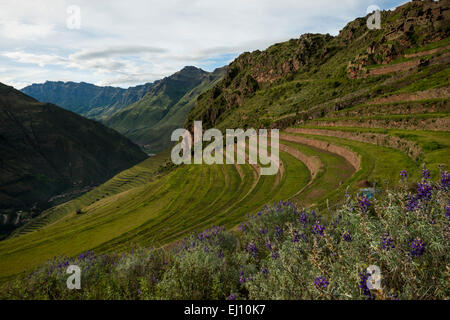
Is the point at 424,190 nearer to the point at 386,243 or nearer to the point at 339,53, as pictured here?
the point at 386,243

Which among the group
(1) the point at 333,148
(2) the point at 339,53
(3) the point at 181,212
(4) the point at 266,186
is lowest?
(3) the point at 181,212

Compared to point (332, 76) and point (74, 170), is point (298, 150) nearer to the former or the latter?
point (332, 76)

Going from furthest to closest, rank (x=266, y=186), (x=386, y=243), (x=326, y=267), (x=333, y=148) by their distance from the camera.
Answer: (x=333, y=148), (x=266, y=186), (x=326, y=267), (x=386, y=243)

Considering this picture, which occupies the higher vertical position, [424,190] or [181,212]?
[424,190]

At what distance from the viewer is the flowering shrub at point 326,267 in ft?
14.5

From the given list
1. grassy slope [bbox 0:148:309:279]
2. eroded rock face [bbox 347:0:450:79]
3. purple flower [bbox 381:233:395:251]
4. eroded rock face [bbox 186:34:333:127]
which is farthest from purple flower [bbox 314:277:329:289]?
eroded rock face [bbox 186:34:333:127]

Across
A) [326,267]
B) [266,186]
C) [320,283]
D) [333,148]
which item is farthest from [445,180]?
[333,148]

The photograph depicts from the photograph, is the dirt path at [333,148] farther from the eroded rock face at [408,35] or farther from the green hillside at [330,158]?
the eroded rock face at [408,35]

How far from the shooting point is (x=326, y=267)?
5.78m

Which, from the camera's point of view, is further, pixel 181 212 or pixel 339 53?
pixel 339 53

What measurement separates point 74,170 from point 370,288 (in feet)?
758

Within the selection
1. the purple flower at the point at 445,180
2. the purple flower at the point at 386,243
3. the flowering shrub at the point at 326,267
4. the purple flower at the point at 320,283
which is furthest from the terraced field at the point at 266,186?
the purple flower at the point at 320,283

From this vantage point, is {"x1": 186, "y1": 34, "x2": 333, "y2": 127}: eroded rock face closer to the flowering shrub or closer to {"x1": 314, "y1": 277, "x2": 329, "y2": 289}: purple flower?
the flowering shrub

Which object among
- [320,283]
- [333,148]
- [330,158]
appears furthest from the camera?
[333,148]
